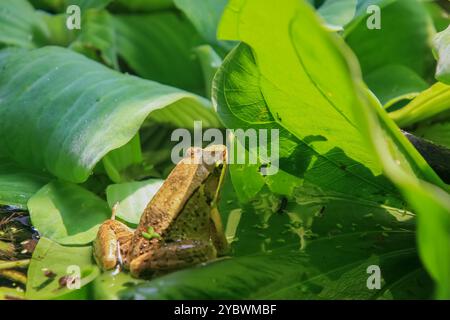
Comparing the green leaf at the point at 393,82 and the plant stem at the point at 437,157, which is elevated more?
the green leaf at the point at 393,82

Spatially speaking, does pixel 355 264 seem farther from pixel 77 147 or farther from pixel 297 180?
pixel 77 147

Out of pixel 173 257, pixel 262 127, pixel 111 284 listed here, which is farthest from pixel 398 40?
pixel 111 284

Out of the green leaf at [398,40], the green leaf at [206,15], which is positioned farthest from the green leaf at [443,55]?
the green leaf at [206,15]

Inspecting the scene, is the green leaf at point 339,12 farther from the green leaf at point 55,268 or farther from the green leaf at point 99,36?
the green leaf at point 55,268

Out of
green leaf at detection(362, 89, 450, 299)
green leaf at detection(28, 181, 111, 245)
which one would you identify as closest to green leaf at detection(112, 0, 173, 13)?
green leaf at detection(28, 181, 111, 245)

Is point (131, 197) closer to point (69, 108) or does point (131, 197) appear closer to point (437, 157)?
point (69, 108)
